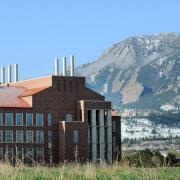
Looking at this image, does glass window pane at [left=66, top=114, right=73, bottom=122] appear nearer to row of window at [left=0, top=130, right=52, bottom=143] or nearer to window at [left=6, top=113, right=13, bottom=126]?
row of window at [left=0, top=130, right=52, bottom=143]

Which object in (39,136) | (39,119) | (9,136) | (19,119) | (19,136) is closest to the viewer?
(9,136)

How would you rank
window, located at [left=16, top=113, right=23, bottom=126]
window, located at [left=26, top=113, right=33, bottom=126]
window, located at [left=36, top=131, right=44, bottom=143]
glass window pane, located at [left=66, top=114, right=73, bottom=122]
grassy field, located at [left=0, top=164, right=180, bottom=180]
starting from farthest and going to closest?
glass window pane, located at [left=66, top=114, right=73, bottom=122], window, located at [left=26, top=113, right=33, bottom=126], window, located at [left=36, top=131, right=44, bottom=143], window, located at [left=16, top=113, right=23, bottom=126], grassy field, located at [left=0, top=164, right=180, bottom=180]

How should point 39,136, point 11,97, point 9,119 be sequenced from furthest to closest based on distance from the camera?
point 11,97 < point 39,136 < point 9,119

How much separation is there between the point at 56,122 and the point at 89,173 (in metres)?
79.3

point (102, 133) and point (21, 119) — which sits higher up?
point (21, 119)

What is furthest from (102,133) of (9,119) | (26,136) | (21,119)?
(9,119)

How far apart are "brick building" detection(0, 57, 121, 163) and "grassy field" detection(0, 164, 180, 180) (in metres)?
72.1

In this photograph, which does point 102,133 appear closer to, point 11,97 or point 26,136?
point 26,136

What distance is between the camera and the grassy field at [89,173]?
69.8ft

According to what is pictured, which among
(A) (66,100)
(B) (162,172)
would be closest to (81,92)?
(A) (66,100)

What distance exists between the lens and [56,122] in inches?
3964

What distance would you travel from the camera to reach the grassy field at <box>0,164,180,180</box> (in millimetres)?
21281

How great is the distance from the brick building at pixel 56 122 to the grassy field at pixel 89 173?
72085 mm

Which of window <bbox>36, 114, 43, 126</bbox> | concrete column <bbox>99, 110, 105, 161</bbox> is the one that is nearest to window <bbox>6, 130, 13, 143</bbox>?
window <bbox>36, 114, 43, 126</bbox>
